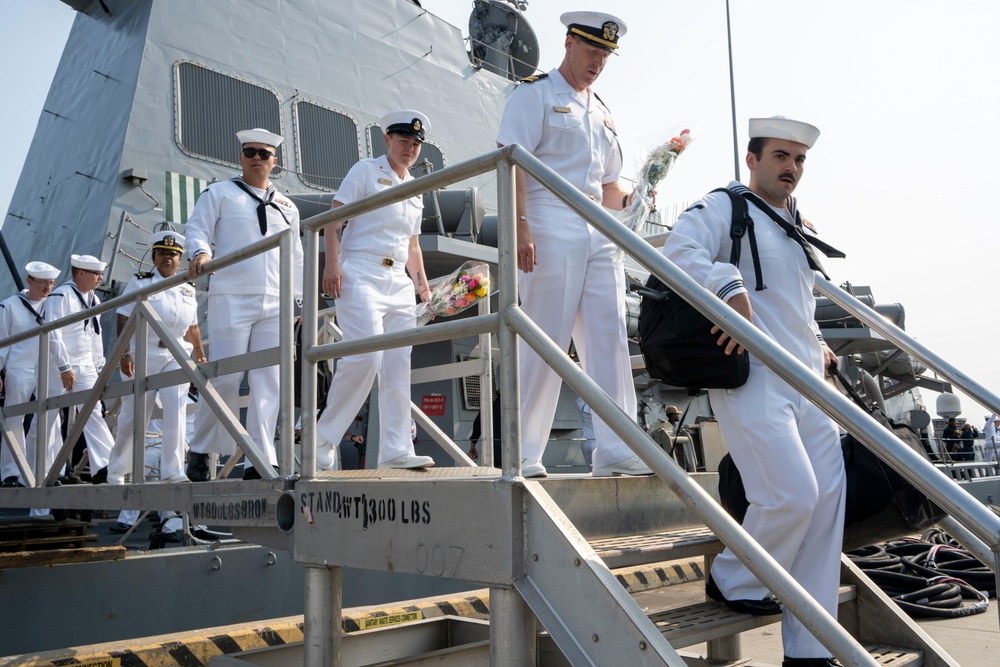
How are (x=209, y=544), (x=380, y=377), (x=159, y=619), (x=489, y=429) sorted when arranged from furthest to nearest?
(x=209, y=544), (x=159, y=619), (x=489, y=429), (x=380, y=377)

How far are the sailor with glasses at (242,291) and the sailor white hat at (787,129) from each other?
2.24 metres

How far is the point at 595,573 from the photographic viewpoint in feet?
7.07

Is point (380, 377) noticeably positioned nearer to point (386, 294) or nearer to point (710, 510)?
point (386, 294)

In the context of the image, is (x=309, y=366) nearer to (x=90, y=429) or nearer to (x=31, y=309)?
(x=90, y=429)

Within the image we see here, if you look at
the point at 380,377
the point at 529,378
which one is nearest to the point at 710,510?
the point at 529,378

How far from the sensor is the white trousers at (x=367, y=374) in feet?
12.6

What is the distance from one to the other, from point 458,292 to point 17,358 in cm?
379

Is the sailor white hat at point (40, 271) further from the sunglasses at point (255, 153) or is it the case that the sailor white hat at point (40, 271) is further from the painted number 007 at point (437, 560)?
the painted number 007 at point (437, 560)

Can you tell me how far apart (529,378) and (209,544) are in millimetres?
3004

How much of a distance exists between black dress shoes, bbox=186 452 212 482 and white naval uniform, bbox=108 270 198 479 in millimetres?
157

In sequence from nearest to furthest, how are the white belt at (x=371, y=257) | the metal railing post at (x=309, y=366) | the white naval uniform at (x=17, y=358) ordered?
the metal railing post at (x=309, y=366) < the white belt at (x=371, y=257) < the white naval uniform at (x=17, y=358)

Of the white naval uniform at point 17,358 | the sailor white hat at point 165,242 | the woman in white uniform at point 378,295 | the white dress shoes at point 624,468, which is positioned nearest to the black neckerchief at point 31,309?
the white naval uniform at point 17,358

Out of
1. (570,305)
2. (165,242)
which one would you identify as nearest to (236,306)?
(165,242)

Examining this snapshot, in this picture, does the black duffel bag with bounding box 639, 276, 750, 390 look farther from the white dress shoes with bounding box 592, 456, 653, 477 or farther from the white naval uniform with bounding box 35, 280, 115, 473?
the white naval uniform with bounding box 35, 280, 115, 473
